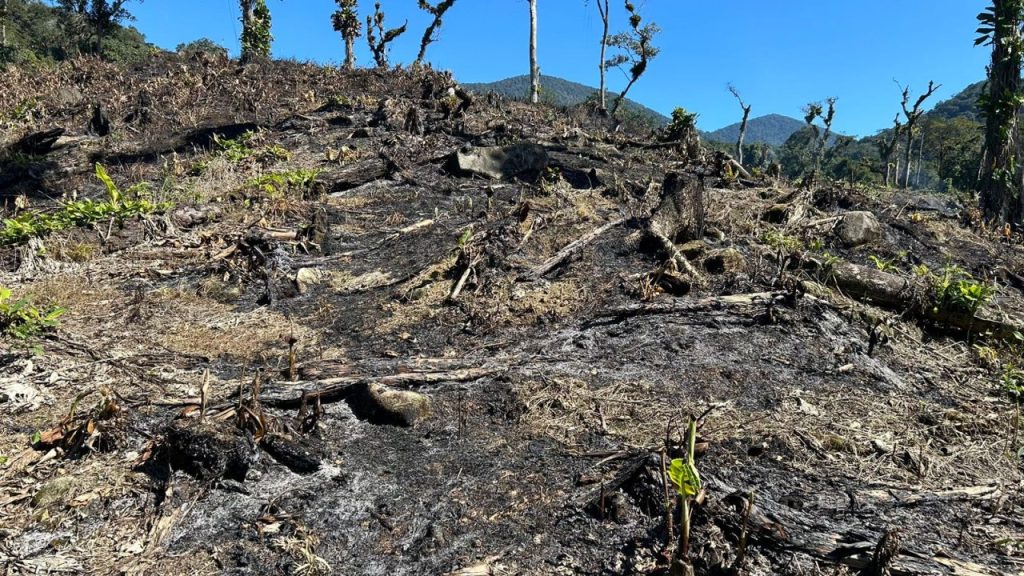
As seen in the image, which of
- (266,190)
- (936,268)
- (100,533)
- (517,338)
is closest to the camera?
(100,533)

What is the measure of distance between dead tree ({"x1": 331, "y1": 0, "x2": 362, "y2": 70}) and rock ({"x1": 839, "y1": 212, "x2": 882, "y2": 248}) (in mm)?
20107

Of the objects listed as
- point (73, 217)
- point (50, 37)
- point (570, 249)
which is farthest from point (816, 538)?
point (50, 37)

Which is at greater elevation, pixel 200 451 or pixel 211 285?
pixel 211 285

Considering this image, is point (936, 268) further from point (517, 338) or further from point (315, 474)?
point (315, 474)

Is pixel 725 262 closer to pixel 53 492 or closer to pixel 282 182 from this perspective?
pixel 53 492

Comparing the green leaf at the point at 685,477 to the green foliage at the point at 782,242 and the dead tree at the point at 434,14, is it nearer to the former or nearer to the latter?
the green foliage at the point at 782,242

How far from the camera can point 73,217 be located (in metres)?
6.69

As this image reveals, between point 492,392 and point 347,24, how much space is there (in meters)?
22.5

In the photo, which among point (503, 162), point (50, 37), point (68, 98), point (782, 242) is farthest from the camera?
point (50, 37)

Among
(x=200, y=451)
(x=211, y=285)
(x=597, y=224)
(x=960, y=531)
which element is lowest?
(x=960, y=531)

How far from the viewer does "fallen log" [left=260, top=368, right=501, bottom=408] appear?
3.54m

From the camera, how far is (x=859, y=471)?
307 cm

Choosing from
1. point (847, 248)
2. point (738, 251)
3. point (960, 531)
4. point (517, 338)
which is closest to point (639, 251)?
point (738, 251)

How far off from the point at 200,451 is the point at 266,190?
19.7 feet
